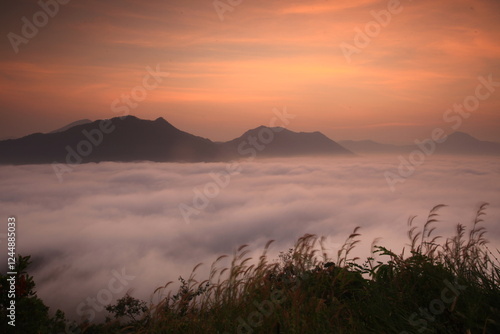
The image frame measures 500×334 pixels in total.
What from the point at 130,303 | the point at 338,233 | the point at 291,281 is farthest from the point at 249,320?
the point at 338,233

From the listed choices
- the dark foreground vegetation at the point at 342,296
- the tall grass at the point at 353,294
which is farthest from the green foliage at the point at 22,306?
the tall grass at the point at 353,294

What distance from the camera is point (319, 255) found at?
6684 mm

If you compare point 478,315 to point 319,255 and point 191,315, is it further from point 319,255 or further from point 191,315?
point 191,315

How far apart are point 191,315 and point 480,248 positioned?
507 cm

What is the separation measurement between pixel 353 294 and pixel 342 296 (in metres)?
0.84

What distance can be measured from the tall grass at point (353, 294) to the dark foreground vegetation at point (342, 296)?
0.01m

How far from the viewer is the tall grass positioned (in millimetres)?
4359

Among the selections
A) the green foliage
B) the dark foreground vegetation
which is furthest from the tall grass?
the green foliage

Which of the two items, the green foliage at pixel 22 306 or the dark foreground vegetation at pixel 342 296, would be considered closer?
the dark foreground vegetation at pixel 342 296

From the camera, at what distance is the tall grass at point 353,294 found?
14.3 ft

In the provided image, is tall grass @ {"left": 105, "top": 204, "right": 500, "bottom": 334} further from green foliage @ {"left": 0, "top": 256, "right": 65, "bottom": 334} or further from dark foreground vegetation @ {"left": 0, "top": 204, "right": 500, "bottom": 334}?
green foliage @ {"left": 0, "top": 256, "right": 65, "bottom": 334}

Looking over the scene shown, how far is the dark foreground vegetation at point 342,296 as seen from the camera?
14.4 feet

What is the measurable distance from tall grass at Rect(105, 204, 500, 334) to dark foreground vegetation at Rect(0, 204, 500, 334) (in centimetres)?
1

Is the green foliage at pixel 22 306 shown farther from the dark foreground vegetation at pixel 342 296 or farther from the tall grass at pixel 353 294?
the tall grass at pixel 353 294
